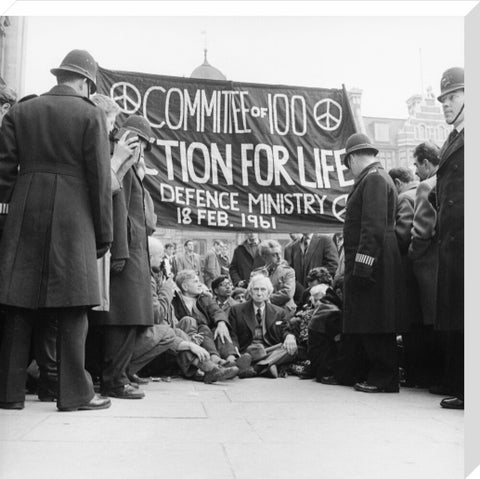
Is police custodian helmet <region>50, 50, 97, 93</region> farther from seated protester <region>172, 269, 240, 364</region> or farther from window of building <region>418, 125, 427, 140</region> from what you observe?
seated protester <region>172, 269, 240, 364</region>

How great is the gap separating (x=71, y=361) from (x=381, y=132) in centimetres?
253

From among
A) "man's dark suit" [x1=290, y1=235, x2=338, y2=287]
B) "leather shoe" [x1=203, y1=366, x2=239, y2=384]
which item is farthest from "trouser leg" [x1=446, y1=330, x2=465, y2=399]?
"man's dark suit" [x1=290, y1=235, x2=338, y2=287]

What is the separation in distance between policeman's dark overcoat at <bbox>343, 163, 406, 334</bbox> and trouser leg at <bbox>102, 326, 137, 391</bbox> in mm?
1465

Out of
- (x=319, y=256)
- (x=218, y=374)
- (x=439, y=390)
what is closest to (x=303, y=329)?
(x=218, y=374)

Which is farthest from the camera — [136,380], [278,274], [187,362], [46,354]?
[278,274]

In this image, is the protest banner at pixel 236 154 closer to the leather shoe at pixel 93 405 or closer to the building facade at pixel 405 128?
the building facade at pixel 405 128

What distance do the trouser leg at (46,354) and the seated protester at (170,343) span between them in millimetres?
898

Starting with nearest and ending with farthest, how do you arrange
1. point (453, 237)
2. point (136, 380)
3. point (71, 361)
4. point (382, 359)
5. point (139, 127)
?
point (71, 361) < point (453, 237) < point (139, 127) < point (382, 359) < point (136, 380)

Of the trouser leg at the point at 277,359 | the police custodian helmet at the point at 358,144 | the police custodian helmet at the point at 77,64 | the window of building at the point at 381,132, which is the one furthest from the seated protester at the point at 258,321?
the police custodian helmet at the point at 77,64

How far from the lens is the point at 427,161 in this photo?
14.5 ft

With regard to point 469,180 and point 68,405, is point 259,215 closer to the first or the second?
point 469,180

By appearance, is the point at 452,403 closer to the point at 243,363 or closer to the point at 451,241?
the point at 451,241

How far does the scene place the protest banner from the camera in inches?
176

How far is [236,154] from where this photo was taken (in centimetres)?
454
